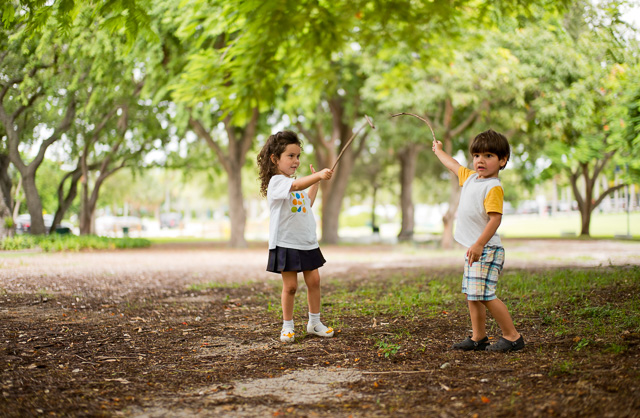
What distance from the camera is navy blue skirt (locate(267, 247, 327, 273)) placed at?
15.1ft

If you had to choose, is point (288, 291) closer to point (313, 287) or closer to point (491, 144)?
point (313, 287)

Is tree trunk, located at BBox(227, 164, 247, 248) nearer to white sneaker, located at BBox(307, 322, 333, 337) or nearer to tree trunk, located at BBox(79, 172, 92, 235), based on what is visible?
tree trunk, located at BBox(79, 172, 92, 235)

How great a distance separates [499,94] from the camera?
51.5 ft

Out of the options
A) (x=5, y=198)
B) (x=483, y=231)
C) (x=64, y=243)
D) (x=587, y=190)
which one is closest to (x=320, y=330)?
(x=483, y=231)

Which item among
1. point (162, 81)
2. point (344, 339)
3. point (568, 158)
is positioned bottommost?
point (344, 339)

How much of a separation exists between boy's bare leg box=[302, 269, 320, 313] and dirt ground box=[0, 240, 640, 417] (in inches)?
11.4

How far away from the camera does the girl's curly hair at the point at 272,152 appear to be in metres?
4.72

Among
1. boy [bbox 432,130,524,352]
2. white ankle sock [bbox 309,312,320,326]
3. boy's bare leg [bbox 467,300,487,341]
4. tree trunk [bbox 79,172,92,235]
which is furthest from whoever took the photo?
tree trunk [bbox 79,172,92,235]

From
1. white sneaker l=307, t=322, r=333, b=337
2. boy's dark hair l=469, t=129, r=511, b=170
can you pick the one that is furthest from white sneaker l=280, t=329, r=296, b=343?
boy's dark hair l=469, t=129, r=511, b=170

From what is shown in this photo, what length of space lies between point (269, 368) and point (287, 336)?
0.86 m

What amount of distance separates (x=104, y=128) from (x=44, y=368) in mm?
16393

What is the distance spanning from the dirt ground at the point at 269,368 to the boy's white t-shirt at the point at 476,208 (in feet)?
2.77

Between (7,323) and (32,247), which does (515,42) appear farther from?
(7,323)

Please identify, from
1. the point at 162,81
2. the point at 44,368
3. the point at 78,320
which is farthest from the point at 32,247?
the point at 44,368
